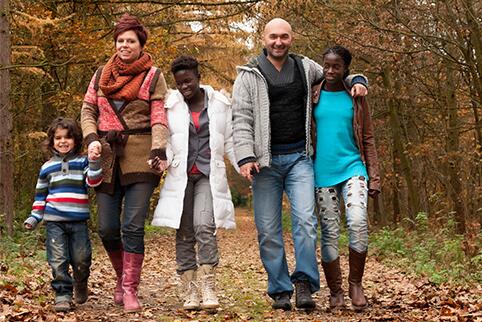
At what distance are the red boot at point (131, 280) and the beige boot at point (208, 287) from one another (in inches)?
21.4

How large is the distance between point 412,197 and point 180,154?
15448mm

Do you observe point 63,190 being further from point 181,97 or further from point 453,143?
point 453,143

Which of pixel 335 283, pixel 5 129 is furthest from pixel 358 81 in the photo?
pixel 5 129

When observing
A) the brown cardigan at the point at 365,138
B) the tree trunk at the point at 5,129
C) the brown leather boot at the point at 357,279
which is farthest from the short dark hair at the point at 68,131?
the tree trunk at the point at 5,129

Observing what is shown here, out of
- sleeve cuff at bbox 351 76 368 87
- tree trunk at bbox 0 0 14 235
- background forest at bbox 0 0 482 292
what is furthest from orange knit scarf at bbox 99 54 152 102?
tree trunk at bbox 0 0 14 235

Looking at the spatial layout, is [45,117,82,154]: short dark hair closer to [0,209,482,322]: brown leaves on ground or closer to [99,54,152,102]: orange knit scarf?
[99,54,152,102]: orange knit scarf

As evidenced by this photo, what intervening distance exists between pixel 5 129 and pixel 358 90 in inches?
324

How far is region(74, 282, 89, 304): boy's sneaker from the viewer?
6965mm

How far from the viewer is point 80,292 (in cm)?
699

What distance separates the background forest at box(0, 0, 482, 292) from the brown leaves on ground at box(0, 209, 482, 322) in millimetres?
1252

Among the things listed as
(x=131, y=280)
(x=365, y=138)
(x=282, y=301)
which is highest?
(x=365, y=138)

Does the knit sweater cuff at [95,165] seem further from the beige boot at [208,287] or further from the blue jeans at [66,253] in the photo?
the beige boot at [208,287]

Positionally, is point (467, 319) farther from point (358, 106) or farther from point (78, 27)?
point (78, 27)

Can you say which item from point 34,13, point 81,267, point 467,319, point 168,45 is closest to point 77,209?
point 81,267
